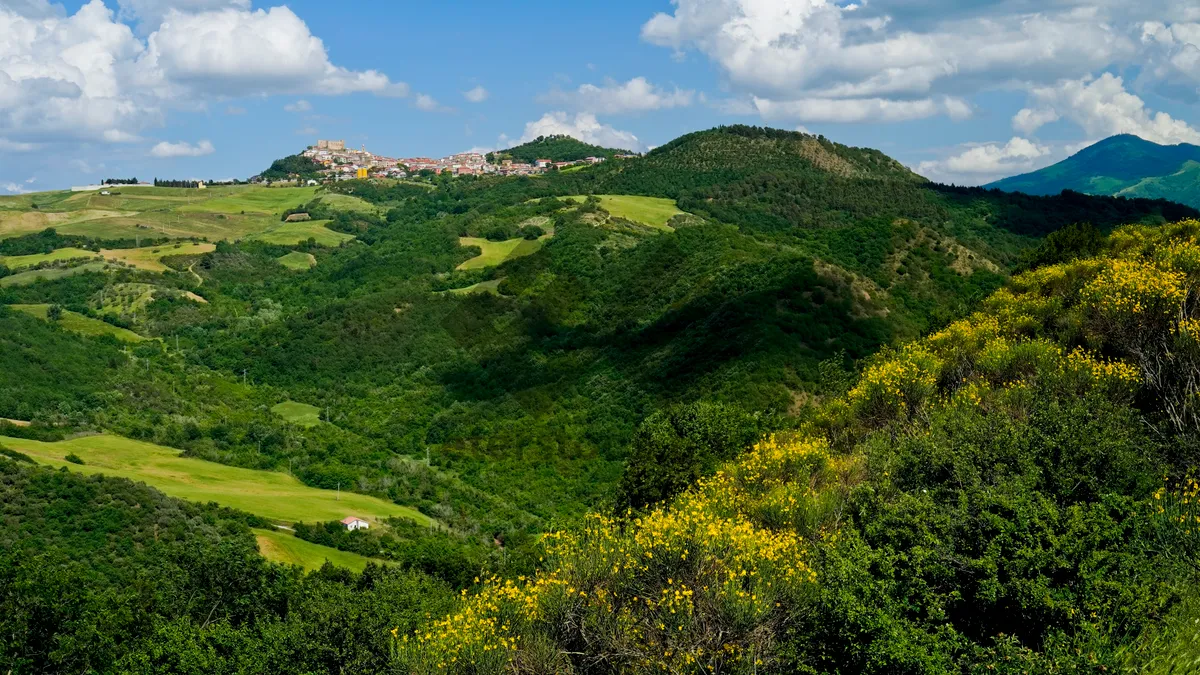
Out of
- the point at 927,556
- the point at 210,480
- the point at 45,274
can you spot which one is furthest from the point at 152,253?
the point at 927,556

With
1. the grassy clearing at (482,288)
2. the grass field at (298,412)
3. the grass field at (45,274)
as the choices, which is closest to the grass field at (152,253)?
the grass field at (45,274)

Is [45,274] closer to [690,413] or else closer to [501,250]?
[501,250]

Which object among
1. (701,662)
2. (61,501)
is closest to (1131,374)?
(701,662)

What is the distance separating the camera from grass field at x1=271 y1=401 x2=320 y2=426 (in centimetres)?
11297

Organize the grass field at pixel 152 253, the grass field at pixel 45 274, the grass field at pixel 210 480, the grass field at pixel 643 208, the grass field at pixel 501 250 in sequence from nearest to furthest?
1. the grass field at pixel 210 480
2. the grass field at pixel 501 250
3. the grass field at pixel 45 274
4. the grass field at pixel 643 208
5. the grass field at pixel 152 253

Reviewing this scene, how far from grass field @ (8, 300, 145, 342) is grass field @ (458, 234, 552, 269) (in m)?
53.0

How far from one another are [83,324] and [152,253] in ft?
148

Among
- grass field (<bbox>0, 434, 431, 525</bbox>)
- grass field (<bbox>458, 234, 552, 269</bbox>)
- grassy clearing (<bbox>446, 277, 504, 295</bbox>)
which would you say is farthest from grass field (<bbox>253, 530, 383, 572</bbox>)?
grass field (<bbox>458, 234, 552, 269</bbox>)

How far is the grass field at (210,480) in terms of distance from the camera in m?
75.9

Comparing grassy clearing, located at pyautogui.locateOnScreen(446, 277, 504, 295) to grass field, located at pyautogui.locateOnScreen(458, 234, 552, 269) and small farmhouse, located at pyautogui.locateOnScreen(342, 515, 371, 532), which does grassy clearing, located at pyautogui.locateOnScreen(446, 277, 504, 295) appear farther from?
small farmhouse, located at pyautogui.locateOnScreen(342, 515, 371, 532)

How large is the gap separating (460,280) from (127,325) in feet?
174

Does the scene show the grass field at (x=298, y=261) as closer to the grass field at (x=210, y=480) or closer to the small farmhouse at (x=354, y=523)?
the grass field at (x=210, y=480)

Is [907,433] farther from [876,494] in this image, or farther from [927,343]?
[927,343]

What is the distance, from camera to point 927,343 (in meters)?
38.4
